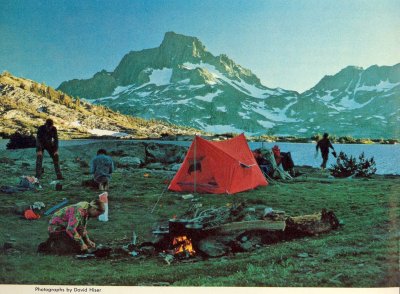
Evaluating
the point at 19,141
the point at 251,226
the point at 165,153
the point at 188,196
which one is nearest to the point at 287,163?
the point at 188,196

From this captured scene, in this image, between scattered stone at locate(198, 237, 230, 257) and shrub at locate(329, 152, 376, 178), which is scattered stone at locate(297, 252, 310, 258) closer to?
scattered stone at locate(198, 237, 230, 257)

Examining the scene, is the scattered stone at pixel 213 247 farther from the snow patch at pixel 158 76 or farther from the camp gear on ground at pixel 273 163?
the snow patch at pixel 158 76

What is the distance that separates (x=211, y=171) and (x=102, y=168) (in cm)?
277

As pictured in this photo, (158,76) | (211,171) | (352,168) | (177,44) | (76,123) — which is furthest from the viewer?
(158,76)

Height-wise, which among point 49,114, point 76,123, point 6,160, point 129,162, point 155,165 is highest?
point 49,114

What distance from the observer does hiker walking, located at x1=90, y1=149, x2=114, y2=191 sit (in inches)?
354

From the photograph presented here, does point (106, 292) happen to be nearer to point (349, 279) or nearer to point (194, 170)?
point (349, 279)

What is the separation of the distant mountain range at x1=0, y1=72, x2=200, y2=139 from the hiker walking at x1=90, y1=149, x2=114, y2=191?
2.81 metres

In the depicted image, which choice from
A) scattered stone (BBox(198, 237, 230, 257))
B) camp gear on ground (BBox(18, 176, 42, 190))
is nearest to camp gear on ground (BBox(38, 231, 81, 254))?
scattered stone (BBox(198, 237, 230, 257))

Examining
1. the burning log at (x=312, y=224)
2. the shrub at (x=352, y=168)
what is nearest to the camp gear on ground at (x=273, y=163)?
the shrub at (x=352, y=168)

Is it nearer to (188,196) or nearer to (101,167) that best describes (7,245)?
(101,167)

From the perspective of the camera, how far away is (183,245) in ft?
19.2

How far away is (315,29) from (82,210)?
6456mm

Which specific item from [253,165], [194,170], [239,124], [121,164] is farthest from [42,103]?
[239,124]
